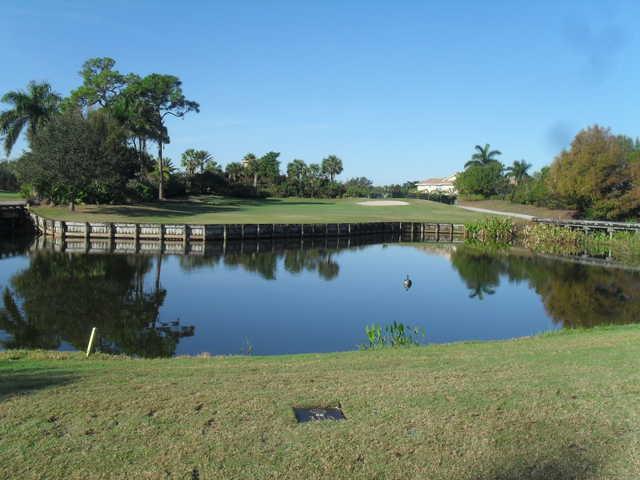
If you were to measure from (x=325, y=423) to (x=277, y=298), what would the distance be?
16263mm

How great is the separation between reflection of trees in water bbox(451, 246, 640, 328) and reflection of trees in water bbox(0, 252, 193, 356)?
1309cm

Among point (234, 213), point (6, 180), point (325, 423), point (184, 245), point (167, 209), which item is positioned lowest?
point (184, 245)

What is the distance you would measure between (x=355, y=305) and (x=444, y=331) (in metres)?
4.61

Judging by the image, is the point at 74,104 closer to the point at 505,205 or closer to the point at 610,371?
the point at 505,205

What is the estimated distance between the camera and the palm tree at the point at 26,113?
56.2 metres

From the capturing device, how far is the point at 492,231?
54.2 meters

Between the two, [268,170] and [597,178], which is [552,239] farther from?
[268,170]

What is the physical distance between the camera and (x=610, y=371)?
29.0 ft

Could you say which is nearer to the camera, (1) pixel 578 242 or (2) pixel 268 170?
(1) pixel 578 242

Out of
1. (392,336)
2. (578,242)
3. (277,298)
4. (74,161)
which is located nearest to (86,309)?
(277,298)

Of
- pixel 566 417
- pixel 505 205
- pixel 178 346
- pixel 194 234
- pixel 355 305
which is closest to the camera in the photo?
pixel 566 417

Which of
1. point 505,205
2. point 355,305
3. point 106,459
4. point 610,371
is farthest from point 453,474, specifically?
point 505,205

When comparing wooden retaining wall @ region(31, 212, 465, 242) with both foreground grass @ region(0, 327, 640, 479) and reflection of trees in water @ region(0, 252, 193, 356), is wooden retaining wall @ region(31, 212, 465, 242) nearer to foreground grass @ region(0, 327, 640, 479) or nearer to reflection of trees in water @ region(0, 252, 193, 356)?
reflection of trees in water @ region(0, 252, 193, 356)

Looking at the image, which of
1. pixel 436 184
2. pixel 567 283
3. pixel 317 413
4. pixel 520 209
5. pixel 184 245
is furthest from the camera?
pixel 436 184
